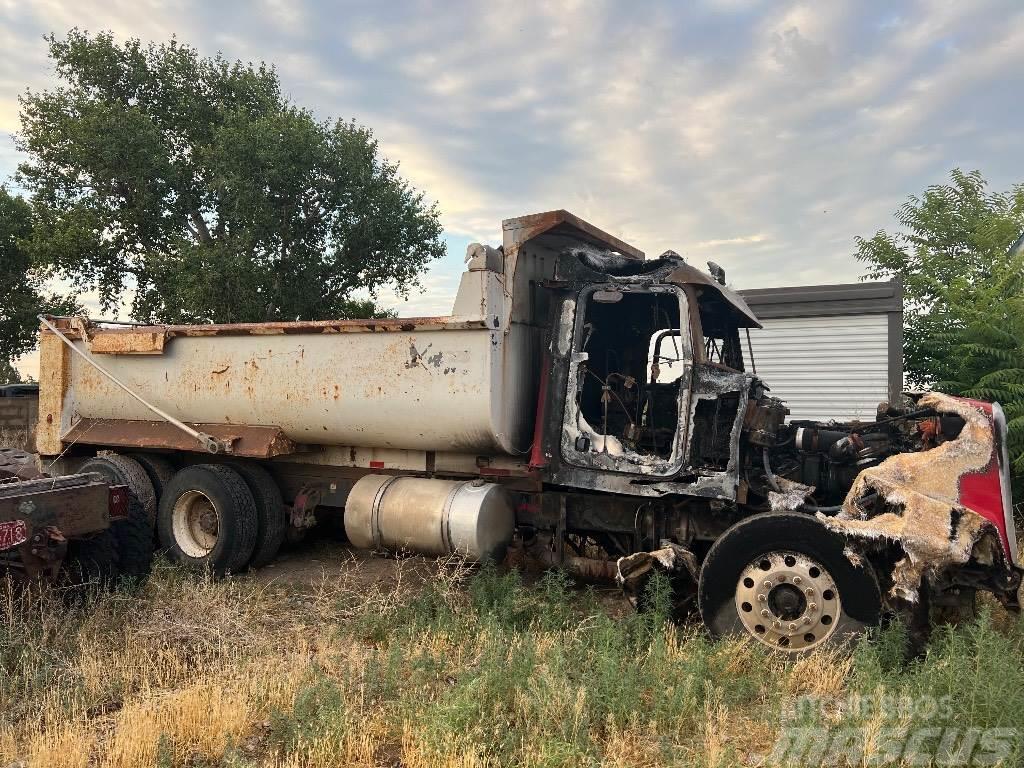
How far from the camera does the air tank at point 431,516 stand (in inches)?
225

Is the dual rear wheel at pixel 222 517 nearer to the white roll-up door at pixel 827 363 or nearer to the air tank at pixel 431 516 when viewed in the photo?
the air tank at pixel 431 516

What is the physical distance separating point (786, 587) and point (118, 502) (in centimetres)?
494

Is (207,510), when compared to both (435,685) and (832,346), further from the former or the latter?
(832,346)

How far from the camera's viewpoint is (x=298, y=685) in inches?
159

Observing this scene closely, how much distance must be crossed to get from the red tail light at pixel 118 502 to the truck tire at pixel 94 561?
0.13 metres

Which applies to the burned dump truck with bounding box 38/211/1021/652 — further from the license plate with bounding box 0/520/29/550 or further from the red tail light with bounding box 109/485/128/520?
the license plate with bounding box 0/520/29/550

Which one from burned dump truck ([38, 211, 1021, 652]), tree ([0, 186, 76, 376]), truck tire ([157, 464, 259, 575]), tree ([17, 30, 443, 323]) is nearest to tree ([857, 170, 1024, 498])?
burned dump truck ([38, 211, 1021, 652])

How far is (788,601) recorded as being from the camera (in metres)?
4.59

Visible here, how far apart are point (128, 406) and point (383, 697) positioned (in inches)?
Answer: 189

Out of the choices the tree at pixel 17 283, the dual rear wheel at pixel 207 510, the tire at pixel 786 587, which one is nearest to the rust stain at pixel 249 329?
the dual rear wheel at pixel 207 510

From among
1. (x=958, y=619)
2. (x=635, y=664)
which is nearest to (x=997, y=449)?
(x=958, y=619)

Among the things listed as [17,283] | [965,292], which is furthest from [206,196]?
[965,292]

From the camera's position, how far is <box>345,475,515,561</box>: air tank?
5715mm

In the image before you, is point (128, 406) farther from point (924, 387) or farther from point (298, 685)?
point (924, 387)
